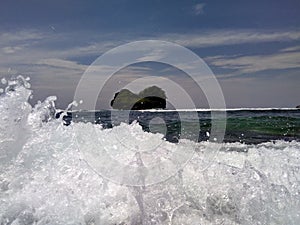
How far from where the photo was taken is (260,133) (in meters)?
15.8

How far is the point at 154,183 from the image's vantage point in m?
5.45

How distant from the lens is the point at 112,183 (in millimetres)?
5512

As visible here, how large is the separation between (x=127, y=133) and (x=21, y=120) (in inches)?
90.8

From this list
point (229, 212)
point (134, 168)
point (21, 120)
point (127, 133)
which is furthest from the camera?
point (127, 133)

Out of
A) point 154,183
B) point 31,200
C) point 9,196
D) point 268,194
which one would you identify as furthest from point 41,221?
point 268,194

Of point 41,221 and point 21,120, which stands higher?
point 21,120

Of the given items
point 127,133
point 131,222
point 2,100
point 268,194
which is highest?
point 2,100

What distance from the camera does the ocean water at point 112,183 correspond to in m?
4.80

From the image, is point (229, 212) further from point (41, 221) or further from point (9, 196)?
point (9, 196)

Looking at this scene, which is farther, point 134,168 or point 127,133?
point 127,133

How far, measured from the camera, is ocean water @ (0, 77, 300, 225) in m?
4.80

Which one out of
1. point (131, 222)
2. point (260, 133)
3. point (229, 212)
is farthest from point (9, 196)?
point (260, 133)

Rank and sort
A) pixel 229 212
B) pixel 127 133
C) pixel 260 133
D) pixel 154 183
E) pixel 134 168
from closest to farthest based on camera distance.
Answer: pixel 229 212
pixel 154 183
pixel 134 168
pixel 127 133
pixel 260 133

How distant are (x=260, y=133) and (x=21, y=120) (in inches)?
454
